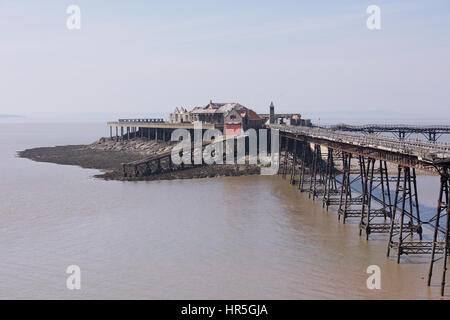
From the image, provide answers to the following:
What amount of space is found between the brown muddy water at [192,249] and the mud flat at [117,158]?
1110cm

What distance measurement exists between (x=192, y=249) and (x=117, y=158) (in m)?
49.0

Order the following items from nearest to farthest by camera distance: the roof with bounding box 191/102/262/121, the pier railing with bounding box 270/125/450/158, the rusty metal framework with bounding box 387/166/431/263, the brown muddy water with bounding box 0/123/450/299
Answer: the brown muddy water with bounding box 0/123/450/299, the pier railing with bounding box 270/125/450/158, the rusty metal framework with bounding box 387/166/431/263, the roof with bounding box 191/102/262/121

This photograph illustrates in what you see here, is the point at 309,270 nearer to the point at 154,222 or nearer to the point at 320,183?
the point at 154,222

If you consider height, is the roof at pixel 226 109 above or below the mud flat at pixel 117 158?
above

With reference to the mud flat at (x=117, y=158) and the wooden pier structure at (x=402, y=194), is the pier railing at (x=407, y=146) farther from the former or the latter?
the mud flat at (x=117, y=158)

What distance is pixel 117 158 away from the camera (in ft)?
234

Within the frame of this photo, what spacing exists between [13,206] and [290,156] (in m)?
35.6

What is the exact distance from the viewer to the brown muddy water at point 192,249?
1945 cm

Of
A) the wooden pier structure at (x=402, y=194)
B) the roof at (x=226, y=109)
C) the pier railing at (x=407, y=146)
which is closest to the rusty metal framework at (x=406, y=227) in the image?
the wooden pier structure at (x=402, y=194)

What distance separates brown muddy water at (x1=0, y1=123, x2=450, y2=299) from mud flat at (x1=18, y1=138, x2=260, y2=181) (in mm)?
11098

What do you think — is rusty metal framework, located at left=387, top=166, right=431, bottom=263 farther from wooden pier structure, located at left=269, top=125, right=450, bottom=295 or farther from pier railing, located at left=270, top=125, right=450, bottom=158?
pier railing, located at left=270, top=125, right=450, bottom=158

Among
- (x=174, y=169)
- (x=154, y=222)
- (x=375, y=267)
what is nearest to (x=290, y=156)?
(x=174, y=169)

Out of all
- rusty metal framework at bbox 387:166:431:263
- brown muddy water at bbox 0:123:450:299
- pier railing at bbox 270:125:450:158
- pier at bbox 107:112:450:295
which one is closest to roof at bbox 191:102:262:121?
pier at bbox 107:112:450:295

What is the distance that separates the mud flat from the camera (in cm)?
5394
